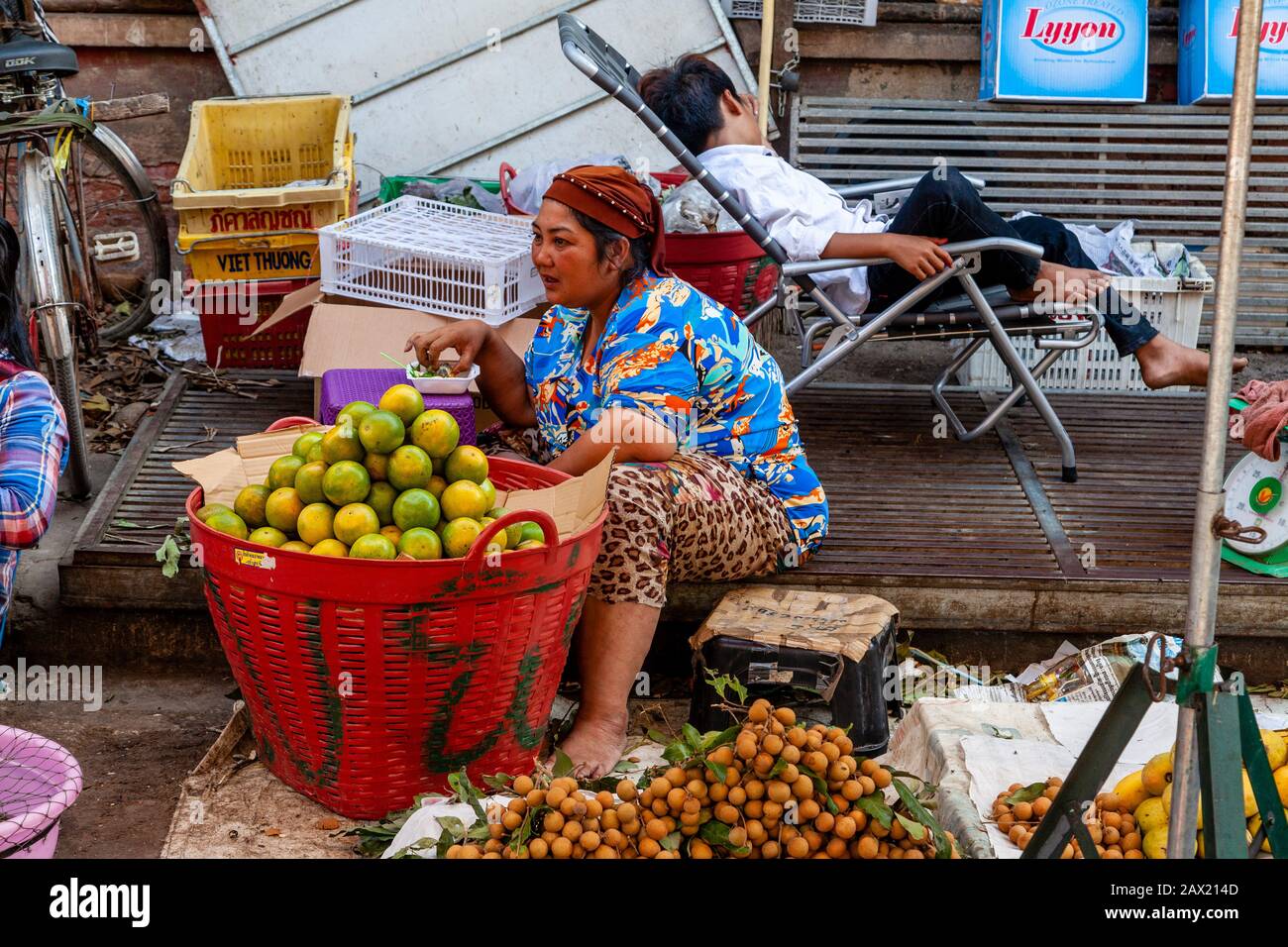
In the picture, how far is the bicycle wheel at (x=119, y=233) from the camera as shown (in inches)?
215

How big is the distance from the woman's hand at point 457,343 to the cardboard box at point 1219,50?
3.73 meters

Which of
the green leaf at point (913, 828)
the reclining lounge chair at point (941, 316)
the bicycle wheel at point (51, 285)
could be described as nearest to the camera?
the green leaf at point (913, 828)

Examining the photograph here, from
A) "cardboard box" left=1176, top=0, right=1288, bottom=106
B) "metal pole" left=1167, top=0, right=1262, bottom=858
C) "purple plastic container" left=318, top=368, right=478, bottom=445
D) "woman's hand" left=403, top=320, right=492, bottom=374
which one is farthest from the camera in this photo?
"cardboard box" left=1176, top=0, right=1288, bottom=106

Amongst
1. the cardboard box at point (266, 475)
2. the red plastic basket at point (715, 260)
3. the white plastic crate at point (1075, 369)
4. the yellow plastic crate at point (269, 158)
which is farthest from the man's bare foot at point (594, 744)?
the white plastic crate at point (1075, 369)

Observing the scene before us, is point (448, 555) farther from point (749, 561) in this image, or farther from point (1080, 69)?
point (1080, 69)

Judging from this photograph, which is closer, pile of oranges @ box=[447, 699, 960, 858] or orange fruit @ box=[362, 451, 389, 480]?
pile of oranges @ box=[447, 699, 960, 858]

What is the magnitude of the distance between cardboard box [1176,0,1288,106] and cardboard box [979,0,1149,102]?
0.65 ft

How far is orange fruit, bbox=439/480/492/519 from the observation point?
292 cm

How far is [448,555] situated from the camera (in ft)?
9.50

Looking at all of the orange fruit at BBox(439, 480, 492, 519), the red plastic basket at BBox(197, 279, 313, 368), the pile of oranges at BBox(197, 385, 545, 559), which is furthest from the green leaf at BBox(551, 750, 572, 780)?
the red plastic basket at BBox(197, 279, 313, 368)

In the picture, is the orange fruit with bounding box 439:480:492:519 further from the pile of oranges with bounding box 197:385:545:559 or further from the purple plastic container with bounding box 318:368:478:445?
the purple plastic container with bounding box 318:368:478:445

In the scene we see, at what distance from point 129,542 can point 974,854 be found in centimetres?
240

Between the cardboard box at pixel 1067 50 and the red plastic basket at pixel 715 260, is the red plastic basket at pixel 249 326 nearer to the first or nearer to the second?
the red plastic basket at pixel 715 260

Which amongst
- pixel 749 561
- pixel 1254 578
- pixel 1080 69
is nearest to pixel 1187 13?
pixel 1080 69
